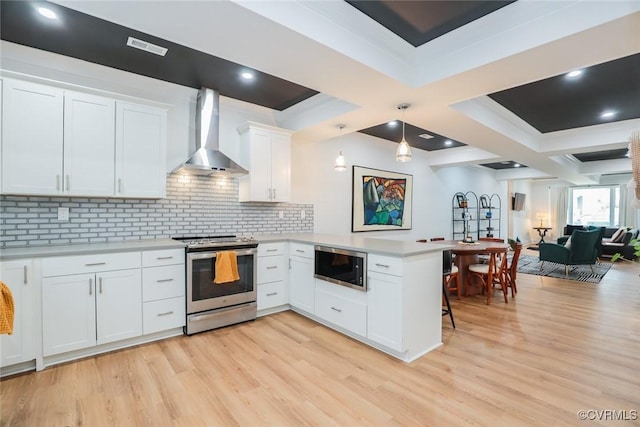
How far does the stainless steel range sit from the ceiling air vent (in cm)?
179

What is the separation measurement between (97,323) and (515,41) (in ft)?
13.1

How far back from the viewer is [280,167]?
4082 millimetres

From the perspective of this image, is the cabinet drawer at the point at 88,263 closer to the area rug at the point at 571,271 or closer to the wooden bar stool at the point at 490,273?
the wooden bar stool at the point at 490,273

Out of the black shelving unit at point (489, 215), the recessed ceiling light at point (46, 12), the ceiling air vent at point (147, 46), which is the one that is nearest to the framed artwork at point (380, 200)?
the ceiling air vent at point (147, 46)

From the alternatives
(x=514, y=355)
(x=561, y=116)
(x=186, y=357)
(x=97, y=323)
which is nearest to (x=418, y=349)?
(x=514, y=355)

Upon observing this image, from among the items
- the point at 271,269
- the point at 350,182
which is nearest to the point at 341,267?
the point at 271,269

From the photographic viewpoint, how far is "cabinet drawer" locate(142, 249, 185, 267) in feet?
9.34

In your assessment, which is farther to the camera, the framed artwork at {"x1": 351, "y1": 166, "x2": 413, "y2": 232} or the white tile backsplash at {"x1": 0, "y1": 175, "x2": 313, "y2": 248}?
the framed artwork at {"x1": 351, "y1": 166, "x2": 413, "y2": 232}

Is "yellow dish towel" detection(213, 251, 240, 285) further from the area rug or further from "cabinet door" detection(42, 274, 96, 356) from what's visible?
the area rug

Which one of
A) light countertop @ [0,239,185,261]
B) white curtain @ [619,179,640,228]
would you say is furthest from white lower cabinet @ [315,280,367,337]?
white curtain @ [619,179,640,228]

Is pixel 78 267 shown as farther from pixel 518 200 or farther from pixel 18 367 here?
pixel 518 200

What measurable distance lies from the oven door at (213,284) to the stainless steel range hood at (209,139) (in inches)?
37.6

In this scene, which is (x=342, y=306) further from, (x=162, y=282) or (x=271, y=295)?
(x=162, y=282)

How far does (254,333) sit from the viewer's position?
315 cm
